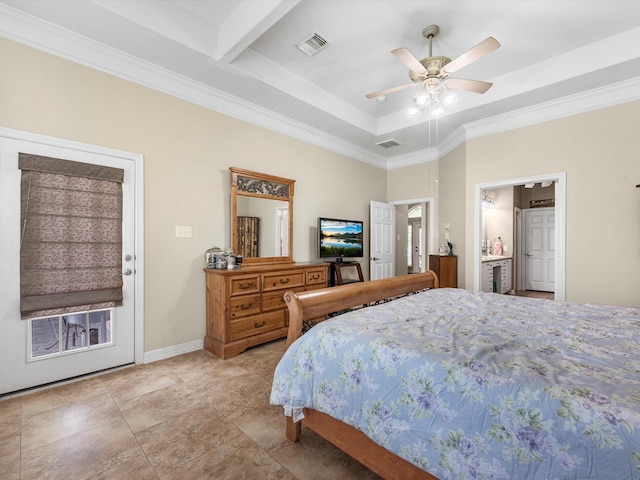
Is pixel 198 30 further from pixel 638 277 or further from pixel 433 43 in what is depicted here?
pixel 638 277

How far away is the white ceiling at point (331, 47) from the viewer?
8.13 feet

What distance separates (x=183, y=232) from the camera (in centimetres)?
324

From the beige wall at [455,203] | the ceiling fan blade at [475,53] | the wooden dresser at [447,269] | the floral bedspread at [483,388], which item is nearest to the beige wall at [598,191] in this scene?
the beige wall at [455,203]

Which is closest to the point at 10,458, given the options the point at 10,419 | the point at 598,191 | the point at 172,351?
the point at 10,419

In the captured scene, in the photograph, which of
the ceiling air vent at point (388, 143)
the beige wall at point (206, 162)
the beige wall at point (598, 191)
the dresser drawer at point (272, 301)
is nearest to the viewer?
the beige wall at point (206, 162)

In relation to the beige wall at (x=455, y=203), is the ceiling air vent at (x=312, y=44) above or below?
above

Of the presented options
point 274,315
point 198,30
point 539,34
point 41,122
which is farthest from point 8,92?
point 539,34

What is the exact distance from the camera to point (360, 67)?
341 centimetres

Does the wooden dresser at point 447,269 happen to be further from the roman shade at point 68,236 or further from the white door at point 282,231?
the roman shade at point 68,236

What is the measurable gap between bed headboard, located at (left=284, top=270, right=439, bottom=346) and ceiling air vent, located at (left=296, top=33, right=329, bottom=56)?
240 centimetres

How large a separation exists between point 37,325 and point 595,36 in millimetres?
5683

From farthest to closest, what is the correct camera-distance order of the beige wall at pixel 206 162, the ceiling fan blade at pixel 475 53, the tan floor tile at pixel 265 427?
the beige wall at pixel 206 162 → the ceiling fan blade at pixel 475 53 → the tan floor tile at pixel 265 427

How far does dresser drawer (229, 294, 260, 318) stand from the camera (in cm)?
A: 316

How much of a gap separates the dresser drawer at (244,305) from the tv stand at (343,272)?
4.84 feet
